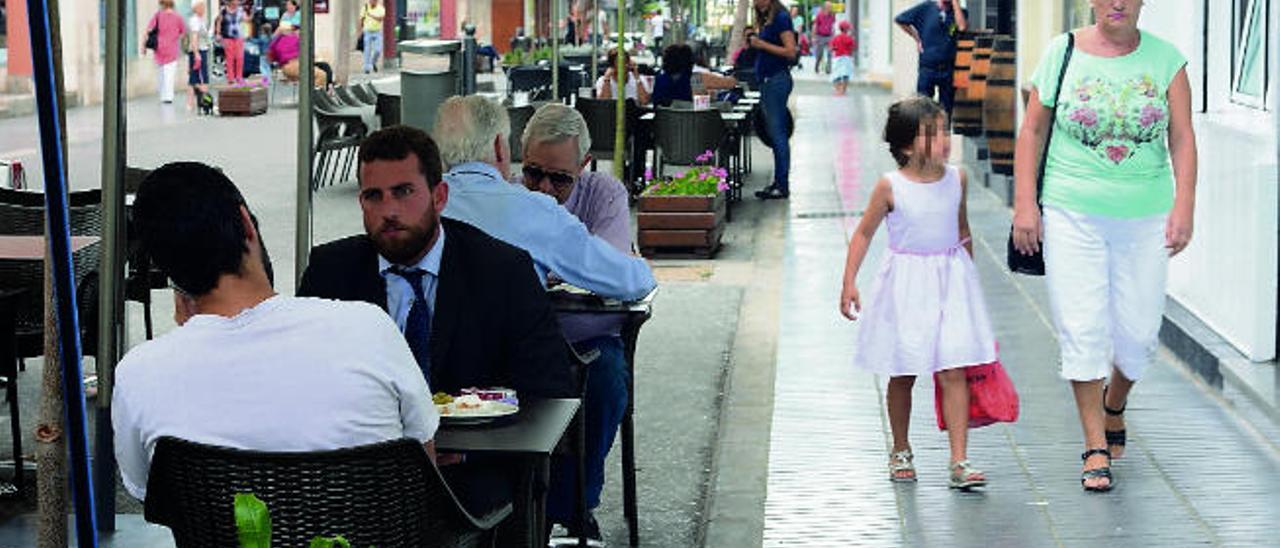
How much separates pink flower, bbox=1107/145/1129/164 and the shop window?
2.12 meters

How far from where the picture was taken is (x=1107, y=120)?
7203mm

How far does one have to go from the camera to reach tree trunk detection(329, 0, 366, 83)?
103ft

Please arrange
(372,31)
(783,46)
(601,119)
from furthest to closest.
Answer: (372,31), (601,119), (783,46)

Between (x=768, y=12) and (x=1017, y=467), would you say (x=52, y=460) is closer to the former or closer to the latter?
(x=1017, y=467)

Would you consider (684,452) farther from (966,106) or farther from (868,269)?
(966,106)

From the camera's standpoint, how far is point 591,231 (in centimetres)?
716

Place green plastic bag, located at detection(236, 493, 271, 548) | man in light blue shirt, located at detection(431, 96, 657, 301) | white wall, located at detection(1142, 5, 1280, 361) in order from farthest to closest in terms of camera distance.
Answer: white wall, located at detection(1142, 5, 1280, 361) → man in light blue shirt, located at detection(431, 96, 657, 301) → green plastic bag, located at detection(236, 493, 271, 548)

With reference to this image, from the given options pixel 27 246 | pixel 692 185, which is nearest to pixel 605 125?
pixel 692 185

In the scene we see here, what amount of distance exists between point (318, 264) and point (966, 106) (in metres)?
13.7

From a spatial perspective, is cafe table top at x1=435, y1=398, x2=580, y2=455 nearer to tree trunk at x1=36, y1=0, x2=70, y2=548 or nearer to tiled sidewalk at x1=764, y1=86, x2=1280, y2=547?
tree trunk at x1=36, y1=0, x2=70, y2=548

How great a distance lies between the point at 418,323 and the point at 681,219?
356 inches

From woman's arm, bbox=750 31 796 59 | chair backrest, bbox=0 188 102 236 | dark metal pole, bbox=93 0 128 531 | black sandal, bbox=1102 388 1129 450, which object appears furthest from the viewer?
woman's arm, bbox=750 31 796 59

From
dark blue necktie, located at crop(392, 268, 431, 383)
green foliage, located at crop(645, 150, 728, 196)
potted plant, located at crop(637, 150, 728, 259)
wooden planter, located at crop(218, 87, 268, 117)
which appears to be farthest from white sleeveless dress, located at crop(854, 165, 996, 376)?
wooden planter, located at crop(218, 87, 268, 117)

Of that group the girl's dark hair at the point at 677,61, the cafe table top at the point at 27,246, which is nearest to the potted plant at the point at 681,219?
the girl's dark hair at the point at 677,61
